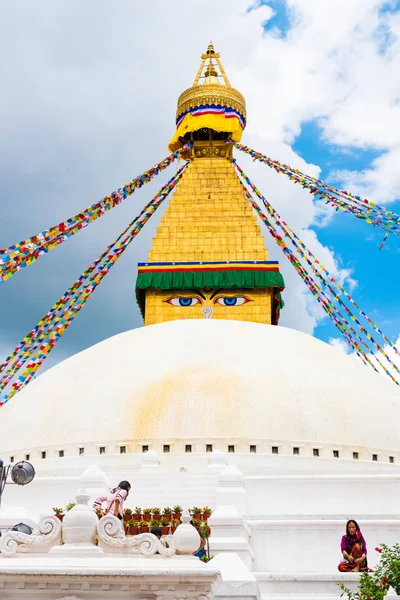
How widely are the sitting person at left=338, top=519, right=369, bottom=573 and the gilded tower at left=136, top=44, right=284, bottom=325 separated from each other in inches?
573

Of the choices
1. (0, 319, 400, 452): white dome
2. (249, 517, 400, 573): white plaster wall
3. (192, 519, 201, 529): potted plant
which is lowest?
(249, 517, 400, 573): white plaster wall

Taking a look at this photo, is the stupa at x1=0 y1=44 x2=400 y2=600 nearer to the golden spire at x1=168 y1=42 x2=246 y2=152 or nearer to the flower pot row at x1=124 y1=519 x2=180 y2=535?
the flower pot row at x1=124 y1=519 x2=180 y2=535

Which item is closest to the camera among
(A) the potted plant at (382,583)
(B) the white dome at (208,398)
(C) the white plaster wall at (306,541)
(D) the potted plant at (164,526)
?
(A) the potted plant at (382,583)

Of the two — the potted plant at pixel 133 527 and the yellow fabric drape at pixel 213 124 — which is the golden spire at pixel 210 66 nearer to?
the yellow fabric drape at pixel 213 124

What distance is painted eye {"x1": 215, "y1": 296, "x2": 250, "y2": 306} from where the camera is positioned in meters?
22.1

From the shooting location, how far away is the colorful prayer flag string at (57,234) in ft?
53.2

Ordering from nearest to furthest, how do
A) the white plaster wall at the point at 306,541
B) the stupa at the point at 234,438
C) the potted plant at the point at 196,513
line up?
the white plaster wall at the point at 306,541 → the stupa at the point at 234,438 → the potted plant at the point at 196,513

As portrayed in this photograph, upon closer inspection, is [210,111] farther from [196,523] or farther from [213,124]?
[196,523]

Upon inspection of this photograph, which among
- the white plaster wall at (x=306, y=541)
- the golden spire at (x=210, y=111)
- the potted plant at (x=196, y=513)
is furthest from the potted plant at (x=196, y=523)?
the golden spire at (x=210, y=111)

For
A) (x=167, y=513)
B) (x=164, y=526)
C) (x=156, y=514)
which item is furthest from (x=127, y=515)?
(x=164, y=526)

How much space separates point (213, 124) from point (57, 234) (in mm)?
8962

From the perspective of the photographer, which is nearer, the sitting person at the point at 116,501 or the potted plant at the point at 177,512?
the sitting person at the point at 116,501

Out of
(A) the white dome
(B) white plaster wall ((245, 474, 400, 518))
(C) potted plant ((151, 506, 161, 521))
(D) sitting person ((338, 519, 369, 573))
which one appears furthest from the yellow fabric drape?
(D) sitting person ((338, 519, 369, 573))

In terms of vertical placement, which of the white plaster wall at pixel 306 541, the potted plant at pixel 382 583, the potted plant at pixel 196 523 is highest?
the potted plant at pixel 196 523
